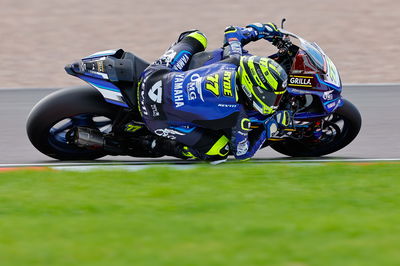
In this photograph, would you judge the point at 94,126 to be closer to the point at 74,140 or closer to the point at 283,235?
the point at 74,140

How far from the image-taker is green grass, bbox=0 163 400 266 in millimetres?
4387

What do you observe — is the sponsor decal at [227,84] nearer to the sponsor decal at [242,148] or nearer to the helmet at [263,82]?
the helmet at [263,82]

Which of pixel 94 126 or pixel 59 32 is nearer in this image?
pixel 94 126

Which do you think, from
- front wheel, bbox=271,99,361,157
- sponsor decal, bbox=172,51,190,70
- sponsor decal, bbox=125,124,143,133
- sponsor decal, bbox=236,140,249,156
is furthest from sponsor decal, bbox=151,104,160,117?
front wheel, bbox=271,99,361,157

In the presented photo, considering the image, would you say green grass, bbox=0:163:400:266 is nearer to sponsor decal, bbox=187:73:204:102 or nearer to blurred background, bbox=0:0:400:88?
sponsor decal, bbox=187:73:204:102

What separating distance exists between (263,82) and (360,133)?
7.72 ft

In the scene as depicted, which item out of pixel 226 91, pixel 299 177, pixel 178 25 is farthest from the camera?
pixel 178 25

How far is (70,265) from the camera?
13.9 ft

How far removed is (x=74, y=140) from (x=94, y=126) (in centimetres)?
22

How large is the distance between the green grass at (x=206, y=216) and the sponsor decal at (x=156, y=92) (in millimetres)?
730

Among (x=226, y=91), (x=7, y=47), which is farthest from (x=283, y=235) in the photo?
(x=7, y=47)

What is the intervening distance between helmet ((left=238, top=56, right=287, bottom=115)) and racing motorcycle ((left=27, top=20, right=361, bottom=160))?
0.93 ft

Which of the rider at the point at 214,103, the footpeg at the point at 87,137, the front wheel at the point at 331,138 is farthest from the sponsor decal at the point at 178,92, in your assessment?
the front wheel at the point at 331,138

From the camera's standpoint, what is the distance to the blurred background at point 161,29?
38.4ft
